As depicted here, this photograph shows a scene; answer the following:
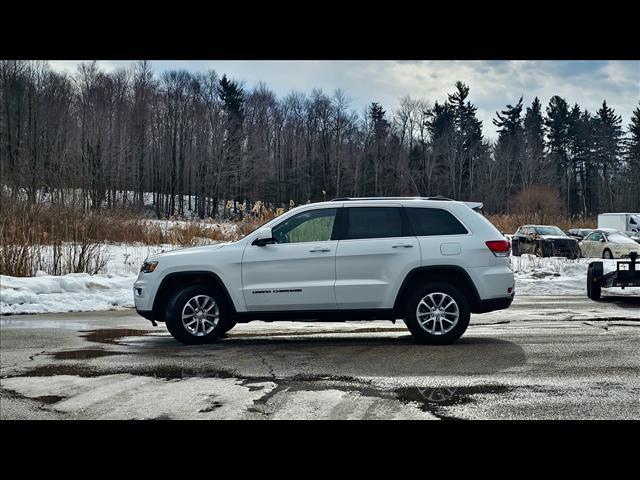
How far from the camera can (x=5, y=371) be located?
6926mm

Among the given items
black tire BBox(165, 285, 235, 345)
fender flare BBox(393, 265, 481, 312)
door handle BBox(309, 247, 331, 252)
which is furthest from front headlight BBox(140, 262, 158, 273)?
fender flare BBox(393, 265, 481, 312)

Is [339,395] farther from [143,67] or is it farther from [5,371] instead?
[143,67]

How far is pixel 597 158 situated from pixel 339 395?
226 feet

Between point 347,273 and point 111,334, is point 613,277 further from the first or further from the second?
point 111,334

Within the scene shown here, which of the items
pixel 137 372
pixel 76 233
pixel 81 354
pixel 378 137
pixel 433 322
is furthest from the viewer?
pixel 378 137

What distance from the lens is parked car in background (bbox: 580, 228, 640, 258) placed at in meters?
25.3

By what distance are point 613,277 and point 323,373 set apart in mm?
9552

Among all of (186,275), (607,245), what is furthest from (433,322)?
(607,245)

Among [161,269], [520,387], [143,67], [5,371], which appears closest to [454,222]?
[520,387]

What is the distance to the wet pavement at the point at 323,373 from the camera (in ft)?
17.2

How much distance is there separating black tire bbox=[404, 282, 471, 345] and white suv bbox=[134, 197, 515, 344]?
14 millimetres

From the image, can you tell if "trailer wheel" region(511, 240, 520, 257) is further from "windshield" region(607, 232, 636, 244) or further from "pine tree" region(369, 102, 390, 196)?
"pine tree" region(369, 102, 390, 196)

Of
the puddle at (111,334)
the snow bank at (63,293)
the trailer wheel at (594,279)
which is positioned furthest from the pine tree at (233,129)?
the puddle at (111,334)

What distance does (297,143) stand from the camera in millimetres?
63594
